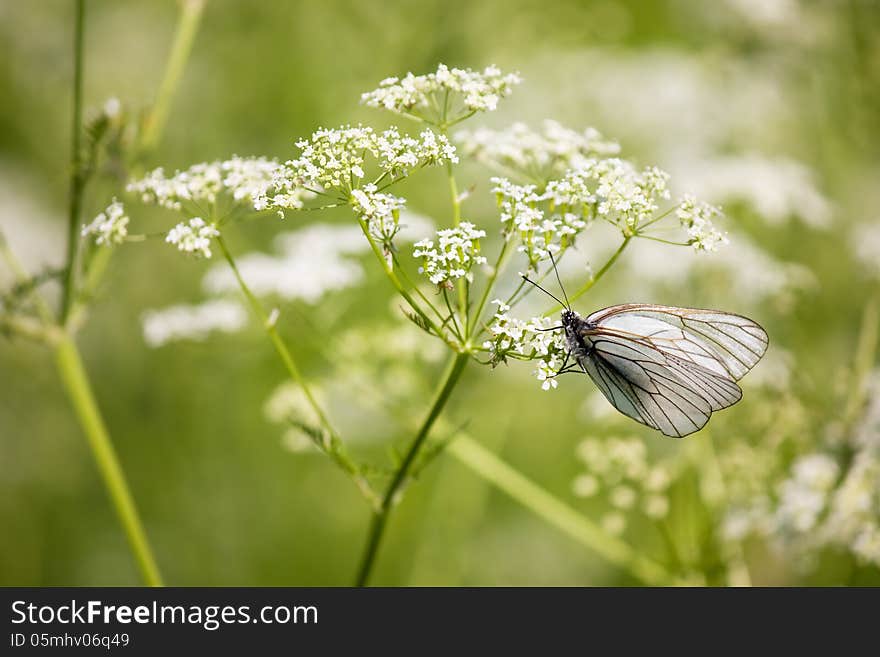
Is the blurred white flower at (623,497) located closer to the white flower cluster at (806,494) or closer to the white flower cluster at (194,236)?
the white flower cluster at (806,494)

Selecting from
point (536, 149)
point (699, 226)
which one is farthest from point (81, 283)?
point (699, 226)

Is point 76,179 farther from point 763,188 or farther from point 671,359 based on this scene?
point 763,188

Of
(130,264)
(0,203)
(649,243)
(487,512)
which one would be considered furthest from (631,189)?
(0,203)

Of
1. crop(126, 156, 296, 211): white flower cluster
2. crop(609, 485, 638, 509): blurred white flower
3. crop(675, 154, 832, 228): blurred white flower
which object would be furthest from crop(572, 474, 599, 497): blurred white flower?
crop(675, 154, 832, 228): blurred white flower

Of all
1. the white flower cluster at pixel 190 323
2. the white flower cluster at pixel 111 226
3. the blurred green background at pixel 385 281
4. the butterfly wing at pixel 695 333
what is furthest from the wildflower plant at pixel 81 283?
the butterfly wing at pixel 695 333

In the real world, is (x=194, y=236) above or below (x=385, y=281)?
below

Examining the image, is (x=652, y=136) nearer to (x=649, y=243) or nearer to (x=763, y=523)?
(x=649, y=243)

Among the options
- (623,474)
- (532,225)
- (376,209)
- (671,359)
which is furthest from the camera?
(623,474)
